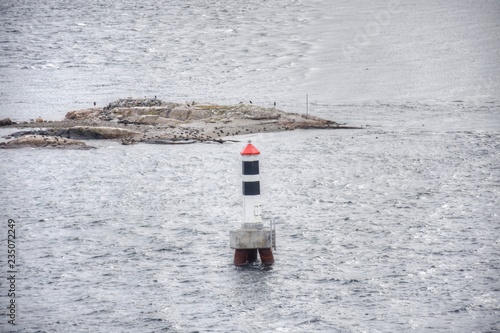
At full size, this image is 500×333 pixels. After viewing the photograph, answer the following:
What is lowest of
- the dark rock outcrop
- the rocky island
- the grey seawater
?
the grey seawater

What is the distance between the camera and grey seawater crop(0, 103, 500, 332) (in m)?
22.2

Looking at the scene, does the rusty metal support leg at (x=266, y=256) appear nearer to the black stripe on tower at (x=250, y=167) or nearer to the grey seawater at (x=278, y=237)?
the grey seawater at (x=278, y=237)

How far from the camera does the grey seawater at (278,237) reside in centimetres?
2219

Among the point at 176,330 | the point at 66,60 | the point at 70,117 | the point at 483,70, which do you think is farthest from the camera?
the point at 66,60

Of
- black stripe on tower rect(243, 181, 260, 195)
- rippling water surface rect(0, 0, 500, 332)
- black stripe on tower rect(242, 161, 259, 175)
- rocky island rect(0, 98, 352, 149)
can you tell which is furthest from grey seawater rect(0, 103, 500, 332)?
black stripe on tower rect(242, 161, 259, 175)

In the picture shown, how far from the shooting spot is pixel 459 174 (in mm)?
37281

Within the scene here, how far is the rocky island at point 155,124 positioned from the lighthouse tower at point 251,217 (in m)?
21.3

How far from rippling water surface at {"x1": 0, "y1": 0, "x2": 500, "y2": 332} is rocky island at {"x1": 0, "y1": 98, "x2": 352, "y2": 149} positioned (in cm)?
113

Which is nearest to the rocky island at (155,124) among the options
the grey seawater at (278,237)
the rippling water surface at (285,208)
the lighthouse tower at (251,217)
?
the rippling water surface at (285,208)

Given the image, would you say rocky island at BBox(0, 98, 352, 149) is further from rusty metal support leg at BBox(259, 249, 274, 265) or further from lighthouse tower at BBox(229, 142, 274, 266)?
lighthouse tower at BBox(229, 142, 274, 266)

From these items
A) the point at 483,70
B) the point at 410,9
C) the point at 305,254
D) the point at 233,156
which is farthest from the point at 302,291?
the point at 410,9

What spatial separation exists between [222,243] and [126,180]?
10.4 m

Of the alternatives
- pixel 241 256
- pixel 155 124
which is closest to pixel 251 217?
pixel 241 256

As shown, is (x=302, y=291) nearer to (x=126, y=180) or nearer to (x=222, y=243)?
(x=222, y=243)
